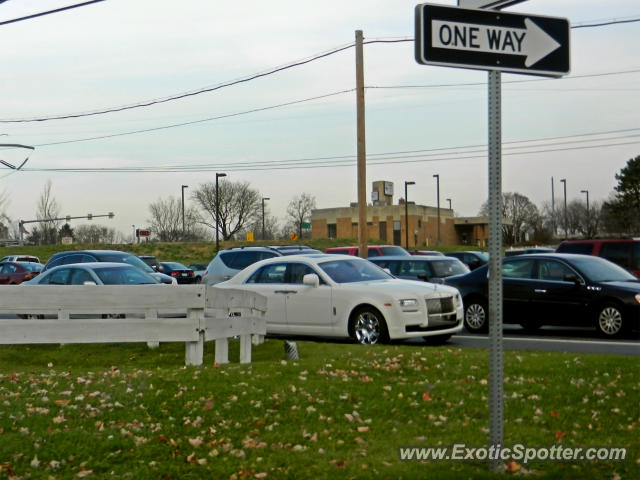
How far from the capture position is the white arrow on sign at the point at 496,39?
493cm

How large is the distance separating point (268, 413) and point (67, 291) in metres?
5.98

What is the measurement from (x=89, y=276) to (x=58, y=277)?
78cm

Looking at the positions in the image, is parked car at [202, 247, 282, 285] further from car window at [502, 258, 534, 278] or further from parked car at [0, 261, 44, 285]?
parked car at [0, 261, 44, 285]

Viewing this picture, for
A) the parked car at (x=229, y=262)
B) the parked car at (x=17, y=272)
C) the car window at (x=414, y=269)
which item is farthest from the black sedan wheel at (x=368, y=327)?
the parked car at (x=17, y=272)

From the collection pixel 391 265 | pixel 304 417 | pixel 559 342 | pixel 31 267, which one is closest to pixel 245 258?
pixel 391 265

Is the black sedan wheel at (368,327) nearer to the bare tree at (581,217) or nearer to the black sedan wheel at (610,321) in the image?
the black sedan wheel at (610,321)

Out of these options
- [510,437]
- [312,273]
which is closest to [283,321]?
[312,273]

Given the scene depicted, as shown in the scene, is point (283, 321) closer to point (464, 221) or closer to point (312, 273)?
point (312, 273)

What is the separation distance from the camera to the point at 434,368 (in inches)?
377

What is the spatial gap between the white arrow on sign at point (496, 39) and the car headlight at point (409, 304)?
341 inches

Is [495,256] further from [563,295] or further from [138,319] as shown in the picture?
[563,295]

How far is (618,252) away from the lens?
20734mm

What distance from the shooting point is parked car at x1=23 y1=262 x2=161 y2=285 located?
1783 cm

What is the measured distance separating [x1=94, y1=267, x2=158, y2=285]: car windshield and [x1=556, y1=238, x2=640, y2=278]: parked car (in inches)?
423
